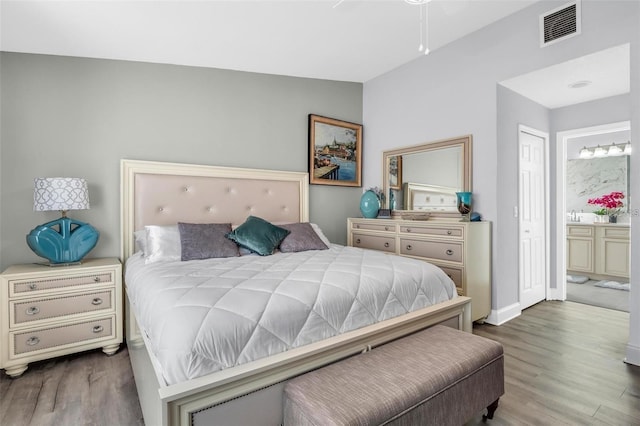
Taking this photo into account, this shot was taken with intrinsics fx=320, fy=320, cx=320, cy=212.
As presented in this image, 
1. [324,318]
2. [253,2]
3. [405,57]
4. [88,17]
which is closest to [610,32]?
[405,57]

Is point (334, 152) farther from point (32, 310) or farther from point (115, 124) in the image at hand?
point (32, 310)

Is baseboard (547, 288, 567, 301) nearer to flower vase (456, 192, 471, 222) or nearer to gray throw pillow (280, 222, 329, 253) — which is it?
flower vase (456, 192, 471, 222)

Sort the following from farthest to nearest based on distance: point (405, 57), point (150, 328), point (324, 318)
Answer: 1. point (405, 57)
2. point (324, 318)
3. point (150, 328)

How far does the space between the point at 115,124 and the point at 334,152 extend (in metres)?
2.37

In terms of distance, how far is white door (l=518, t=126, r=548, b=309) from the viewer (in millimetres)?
3475

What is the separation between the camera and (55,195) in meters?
2.33

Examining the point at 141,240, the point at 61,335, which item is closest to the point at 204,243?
the point at 141,240

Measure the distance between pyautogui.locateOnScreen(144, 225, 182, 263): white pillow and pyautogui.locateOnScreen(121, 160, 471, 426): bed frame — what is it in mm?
414

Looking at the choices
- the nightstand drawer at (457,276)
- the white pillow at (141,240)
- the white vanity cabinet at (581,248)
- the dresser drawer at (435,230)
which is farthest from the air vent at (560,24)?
the white pillow at (141,240)

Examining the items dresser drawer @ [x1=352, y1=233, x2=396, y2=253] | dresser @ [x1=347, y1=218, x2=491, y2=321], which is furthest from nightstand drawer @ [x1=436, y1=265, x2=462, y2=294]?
dresser drawer @ [x1=352, y1=233, x2=396, y2=253]

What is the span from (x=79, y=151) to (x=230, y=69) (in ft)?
5.30

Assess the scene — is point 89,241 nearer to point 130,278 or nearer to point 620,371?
point 130,278

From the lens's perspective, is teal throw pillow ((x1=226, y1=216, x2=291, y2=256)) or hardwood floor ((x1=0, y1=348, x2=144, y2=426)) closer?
hardwood floor ((x1=0, y1=348, x2=144, y2=426))

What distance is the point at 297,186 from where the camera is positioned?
379cm
